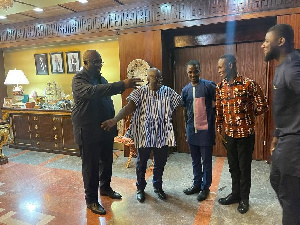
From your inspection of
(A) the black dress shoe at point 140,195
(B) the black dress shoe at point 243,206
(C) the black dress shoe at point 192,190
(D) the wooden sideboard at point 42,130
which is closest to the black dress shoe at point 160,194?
(A) the black dress shoe at point 140,195

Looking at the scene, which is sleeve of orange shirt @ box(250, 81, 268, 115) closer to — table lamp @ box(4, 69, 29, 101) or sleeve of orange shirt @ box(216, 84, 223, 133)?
sleeve of orange shirt @ box(216, 84, 223, 133)

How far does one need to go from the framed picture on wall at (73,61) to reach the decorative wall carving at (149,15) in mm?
492

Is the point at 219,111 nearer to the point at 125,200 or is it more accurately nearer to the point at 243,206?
the point at 243,206

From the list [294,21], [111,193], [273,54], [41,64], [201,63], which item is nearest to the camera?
[273,54]

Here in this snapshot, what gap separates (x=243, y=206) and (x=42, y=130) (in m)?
4.04

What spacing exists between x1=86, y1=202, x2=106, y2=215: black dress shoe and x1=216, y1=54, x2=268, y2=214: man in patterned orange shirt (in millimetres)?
1402

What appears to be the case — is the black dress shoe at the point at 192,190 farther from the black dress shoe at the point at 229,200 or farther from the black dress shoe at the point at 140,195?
the black dress shoe at the point at 140,195

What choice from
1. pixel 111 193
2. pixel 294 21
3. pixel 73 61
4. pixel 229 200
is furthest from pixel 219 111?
pixel 73 61

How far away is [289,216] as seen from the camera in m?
1.61

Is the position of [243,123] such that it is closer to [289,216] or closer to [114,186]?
[289,216]

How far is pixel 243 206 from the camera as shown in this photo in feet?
8.36

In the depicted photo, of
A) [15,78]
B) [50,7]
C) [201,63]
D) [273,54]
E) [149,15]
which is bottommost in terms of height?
[273,54]

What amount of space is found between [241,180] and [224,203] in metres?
0.34

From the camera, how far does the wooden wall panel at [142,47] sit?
4.17 metres
